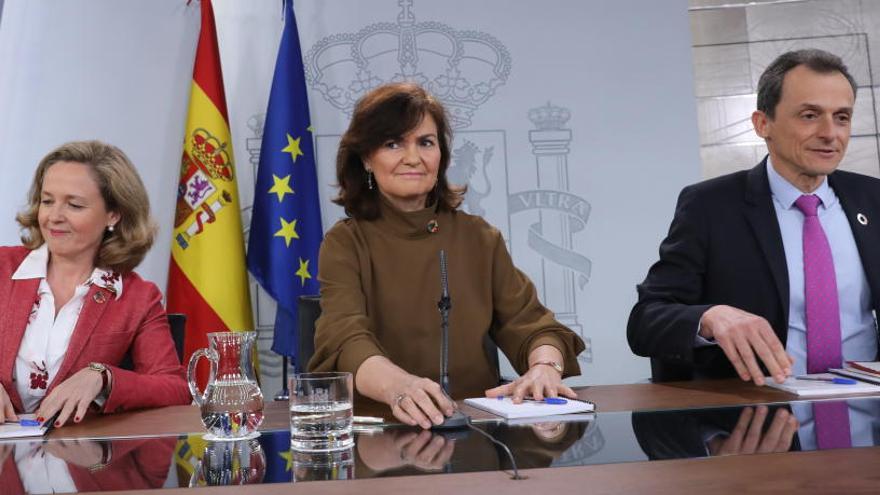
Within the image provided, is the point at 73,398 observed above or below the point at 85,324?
below

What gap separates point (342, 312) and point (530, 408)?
0.67m

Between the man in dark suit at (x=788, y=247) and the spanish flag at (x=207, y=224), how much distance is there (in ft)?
6.88

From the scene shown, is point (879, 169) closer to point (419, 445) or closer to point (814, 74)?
point (814, 74)

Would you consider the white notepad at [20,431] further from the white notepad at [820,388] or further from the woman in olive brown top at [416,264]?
the white notepad at [820,388]

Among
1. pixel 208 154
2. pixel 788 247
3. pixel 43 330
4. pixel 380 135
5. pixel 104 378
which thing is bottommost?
pixel 104 378

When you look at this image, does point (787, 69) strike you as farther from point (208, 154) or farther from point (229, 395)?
point (208, 154)

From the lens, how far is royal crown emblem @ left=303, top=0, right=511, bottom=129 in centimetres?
402

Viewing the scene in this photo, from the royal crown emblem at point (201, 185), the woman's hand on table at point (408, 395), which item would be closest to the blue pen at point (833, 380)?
the woman's hand on table at point (408, 395)

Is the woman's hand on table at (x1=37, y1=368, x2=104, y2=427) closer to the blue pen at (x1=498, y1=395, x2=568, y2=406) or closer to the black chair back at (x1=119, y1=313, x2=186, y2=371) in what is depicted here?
the black chair back at (x1=119, y1=313, x2=186, y2=371)

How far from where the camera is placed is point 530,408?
1.51 metres

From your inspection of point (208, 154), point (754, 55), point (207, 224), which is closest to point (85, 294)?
point (207, 224)

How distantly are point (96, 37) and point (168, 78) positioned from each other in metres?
0.39

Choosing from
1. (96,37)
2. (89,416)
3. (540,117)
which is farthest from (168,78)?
(89,416)

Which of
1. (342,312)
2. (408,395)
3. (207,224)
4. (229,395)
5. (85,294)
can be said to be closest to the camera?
(229,395)
